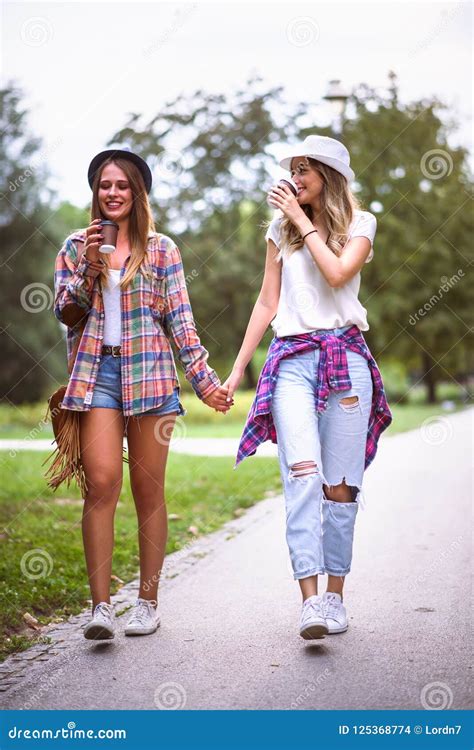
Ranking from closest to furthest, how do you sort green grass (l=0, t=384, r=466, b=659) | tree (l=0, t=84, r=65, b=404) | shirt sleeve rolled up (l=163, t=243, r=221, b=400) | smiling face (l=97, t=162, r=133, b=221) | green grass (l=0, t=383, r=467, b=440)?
1. smiling face (l=97, t=162, r=133, b=221)
2. shirt sleeve rolled up (l=163, t=243, r=221, b=400)
3. green grass (l=0, t=384, r=466, b=659)
4. green grass (l=0, t=383, r=467, b=440)
5. tree (l=0, t=84, r=65, b=404)

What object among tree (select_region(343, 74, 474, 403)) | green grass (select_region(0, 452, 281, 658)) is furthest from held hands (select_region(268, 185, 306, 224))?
tree (select_region(343, 74, 474, 403))

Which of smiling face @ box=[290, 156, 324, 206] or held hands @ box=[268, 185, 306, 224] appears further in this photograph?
smiling face @ box=[290, 156, 324, 206]

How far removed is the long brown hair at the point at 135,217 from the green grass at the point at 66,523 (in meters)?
1.76

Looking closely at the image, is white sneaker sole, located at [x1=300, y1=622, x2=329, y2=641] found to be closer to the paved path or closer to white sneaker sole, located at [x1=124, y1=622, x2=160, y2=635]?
the paved path

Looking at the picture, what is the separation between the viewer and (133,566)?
644cm

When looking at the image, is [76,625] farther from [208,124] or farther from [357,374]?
[208,124]

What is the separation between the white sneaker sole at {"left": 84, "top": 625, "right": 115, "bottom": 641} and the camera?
4.30 meters

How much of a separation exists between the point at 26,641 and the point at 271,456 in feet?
31.5

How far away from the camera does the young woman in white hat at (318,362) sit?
14.0 ft

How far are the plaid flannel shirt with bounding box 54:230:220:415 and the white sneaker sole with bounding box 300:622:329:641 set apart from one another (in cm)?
118

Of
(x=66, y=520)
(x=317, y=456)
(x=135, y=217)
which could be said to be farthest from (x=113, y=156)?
(x=66, y=520)

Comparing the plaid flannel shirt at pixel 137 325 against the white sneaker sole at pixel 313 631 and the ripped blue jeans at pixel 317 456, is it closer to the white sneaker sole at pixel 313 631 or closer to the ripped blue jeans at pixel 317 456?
the ripped blue jeans at pixel 317 456

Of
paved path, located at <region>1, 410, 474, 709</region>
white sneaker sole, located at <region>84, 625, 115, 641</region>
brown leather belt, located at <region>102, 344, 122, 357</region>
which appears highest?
brown leather belt, located at <region>102, 344, 122, 357</region>

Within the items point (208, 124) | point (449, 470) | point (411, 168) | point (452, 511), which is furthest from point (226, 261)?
point (452, 511)
